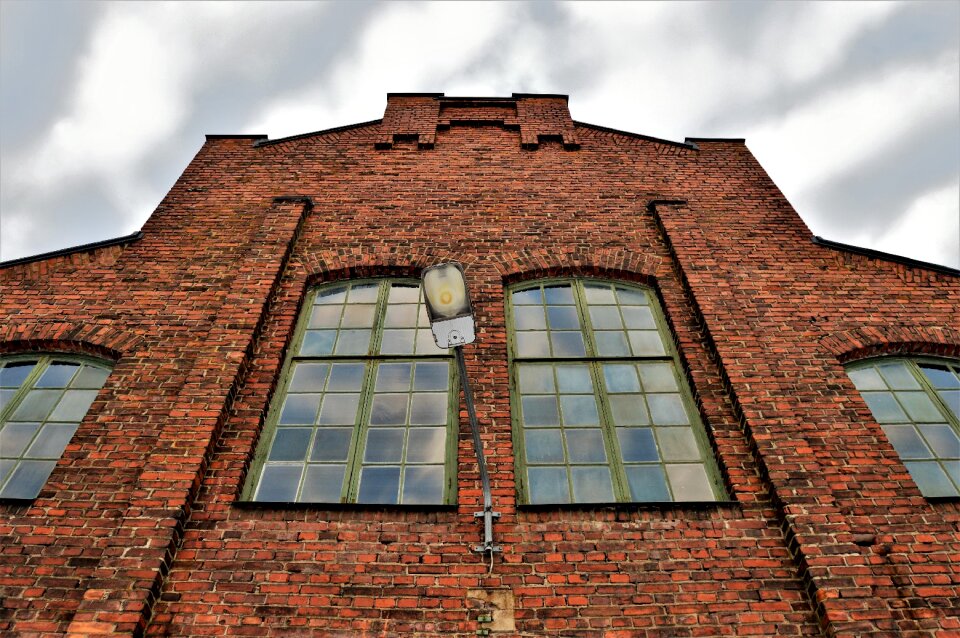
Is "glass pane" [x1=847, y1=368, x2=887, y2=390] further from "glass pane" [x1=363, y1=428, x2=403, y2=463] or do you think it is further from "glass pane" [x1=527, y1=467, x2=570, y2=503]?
"glass pane" [x1=363, y1=428, x2=403, y2=463]

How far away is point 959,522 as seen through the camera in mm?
4391

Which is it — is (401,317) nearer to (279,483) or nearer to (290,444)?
(290,444)

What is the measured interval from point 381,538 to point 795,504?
113 inches

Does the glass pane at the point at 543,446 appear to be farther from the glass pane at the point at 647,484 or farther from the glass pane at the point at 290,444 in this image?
the glass pane at the point at 290,444

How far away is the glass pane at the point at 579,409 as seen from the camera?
5.17m

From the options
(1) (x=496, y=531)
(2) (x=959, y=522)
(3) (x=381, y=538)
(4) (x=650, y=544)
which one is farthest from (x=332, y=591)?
(2) (x=959, y=522)

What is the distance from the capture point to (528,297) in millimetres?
6422

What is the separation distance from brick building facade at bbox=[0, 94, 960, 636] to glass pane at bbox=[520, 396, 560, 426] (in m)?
0.04

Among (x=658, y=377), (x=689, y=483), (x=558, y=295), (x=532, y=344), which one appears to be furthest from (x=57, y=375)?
(x=689, y=483)

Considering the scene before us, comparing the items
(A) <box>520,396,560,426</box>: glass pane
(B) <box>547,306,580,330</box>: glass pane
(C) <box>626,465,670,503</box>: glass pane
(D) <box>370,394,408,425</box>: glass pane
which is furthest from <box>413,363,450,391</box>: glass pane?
(C) <box>626,465,670,503</box>: glass pane

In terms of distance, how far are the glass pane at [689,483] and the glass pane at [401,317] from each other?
2.78 metres

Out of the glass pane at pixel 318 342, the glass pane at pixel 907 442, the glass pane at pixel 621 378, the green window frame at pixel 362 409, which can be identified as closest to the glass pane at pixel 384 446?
the green window frame at pixel 362 409

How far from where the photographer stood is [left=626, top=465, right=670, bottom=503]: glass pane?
15.1ft

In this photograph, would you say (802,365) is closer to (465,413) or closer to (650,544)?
(650,544)
